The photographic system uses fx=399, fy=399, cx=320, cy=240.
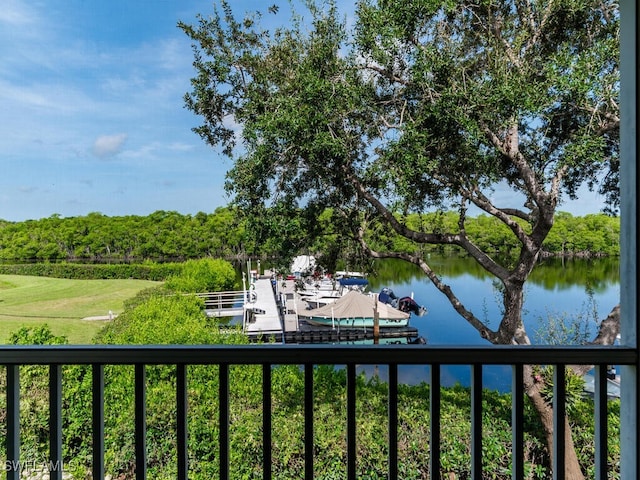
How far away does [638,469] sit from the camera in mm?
1299

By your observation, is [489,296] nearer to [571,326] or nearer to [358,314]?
[571,326]

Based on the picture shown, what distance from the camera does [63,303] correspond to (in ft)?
8.60

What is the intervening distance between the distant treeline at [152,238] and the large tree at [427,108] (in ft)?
0.71

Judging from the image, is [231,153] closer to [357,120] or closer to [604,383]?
[357,120]

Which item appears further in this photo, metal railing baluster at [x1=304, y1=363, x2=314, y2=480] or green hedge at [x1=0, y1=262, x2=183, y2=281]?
green hedge at [x1=0, y1=262, x2=183, y2=281]

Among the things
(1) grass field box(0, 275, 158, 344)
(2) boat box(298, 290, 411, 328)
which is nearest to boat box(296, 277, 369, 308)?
(2) boat box(298, 290, 411, 328)

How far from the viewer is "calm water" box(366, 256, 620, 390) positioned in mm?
2756

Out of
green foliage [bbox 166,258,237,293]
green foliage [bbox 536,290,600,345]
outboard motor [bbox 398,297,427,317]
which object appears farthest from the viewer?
green foliage [bbox 536,290,600,345]

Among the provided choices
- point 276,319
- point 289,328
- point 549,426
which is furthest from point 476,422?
point 549,426

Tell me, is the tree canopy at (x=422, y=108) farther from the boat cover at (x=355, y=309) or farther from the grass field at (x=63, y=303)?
the grass field at (x=63, y=303)

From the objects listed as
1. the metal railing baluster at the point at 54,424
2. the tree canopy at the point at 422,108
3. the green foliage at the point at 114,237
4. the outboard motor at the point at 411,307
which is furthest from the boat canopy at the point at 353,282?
the metal railing baluster at the point at 54,424

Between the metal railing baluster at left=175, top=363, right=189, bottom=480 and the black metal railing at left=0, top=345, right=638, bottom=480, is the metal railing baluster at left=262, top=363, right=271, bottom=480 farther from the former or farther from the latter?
the metal railing baluster at left=175, top=363, right=189, bottom=480

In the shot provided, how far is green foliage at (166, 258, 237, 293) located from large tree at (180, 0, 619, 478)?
0.47 m

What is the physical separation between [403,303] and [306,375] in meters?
1.68
